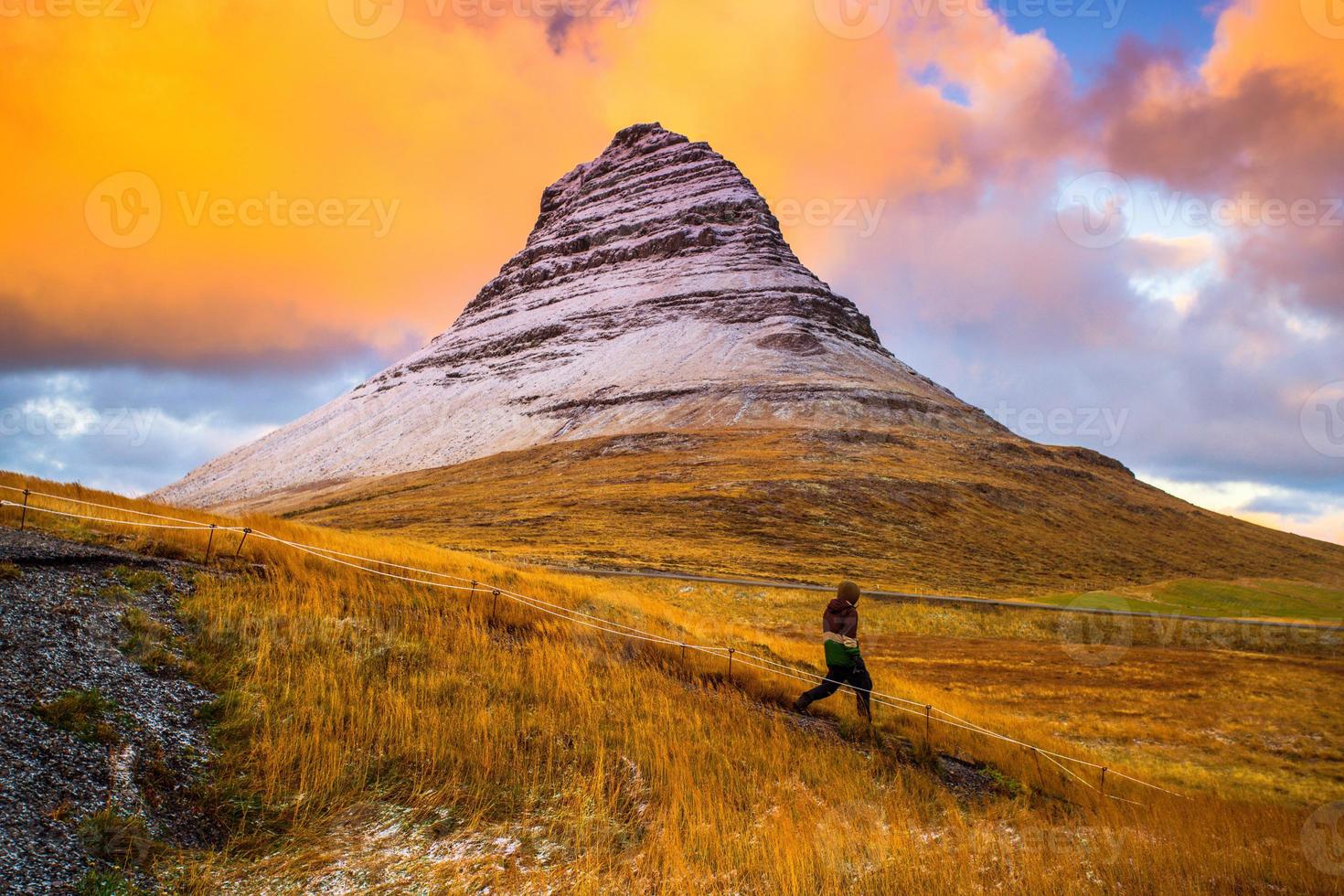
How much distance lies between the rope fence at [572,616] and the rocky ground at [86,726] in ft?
7.84

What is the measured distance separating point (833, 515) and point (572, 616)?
45.0m

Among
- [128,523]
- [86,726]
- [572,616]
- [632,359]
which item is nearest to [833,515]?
[572,616]

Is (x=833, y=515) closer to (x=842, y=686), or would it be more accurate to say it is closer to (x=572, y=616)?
(x=572, y=616)

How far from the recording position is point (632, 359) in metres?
114

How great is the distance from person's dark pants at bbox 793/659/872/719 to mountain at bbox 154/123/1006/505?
236 feet

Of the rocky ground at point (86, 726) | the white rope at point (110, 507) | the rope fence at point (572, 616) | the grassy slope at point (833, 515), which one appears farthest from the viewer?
the grassy slope at point (833, 515)

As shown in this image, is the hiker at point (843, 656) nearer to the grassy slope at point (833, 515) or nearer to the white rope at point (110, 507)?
the white rope at point (110, 507)

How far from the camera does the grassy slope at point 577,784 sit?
4.98 metres

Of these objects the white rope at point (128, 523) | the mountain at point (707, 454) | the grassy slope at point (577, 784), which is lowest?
the grassy slope at point (577, 784)

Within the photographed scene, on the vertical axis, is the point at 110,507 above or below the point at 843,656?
above

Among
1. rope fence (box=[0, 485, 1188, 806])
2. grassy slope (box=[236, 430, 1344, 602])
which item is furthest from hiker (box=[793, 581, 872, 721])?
grassy slope (box=[236, 430, 1344, 602])

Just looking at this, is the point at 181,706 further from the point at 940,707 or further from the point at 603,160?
the point at 603,160

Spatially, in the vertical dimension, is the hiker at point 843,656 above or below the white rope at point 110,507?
below

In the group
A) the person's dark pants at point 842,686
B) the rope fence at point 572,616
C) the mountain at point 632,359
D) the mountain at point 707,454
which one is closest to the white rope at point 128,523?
the rope fence at point 572,616
